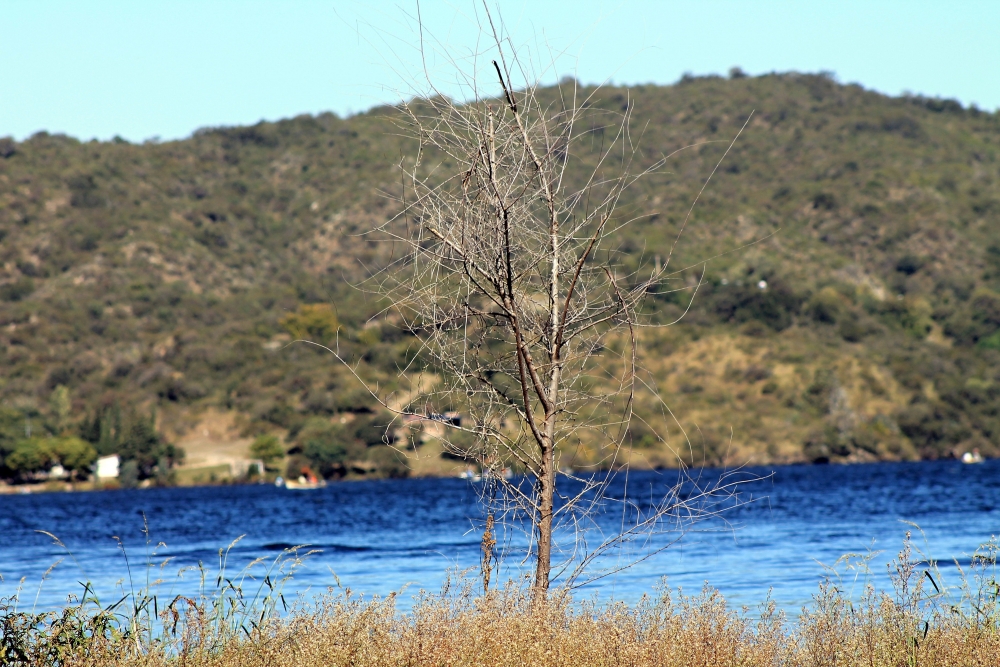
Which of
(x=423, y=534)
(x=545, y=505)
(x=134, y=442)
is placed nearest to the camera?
(x=545, y=505)

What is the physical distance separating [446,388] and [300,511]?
167 feet

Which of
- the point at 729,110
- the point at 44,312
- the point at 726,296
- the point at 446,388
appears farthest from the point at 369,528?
the point at 729,110

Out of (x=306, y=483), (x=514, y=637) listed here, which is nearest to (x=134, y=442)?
(x=306, y=483)

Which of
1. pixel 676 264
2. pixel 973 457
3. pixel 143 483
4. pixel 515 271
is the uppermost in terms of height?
pixel 676 264

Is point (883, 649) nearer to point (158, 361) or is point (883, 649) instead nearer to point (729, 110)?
point (158, 361)

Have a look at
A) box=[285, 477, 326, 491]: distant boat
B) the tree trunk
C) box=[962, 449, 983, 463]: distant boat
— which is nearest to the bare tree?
the tree trunk

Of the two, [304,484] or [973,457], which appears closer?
[304,484]

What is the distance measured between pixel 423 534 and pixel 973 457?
6795 centimetres

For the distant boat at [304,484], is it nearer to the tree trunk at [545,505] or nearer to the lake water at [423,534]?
the lake water at [423,534]

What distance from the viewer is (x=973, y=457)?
91000 mm

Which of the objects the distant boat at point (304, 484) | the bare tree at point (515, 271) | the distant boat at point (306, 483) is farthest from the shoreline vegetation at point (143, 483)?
the bare tree at point (515, 271)

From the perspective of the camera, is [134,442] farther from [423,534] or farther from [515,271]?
[515,271]

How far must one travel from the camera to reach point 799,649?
24.0ft

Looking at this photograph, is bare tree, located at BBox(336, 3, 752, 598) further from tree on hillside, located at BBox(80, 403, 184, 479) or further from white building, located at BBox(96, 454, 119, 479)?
white building, located at BBox(96, 454, 119, 479)
